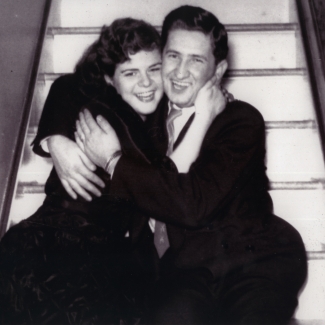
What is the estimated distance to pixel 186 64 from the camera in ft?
5.54

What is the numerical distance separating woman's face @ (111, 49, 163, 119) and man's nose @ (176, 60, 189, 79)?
3.1 inches

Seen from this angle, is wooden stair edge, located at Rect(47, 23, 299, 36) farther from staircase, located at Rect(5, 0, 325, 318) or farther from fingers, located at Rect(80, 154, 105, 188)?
fingers, located at Rect(80, 154, 105, 188)

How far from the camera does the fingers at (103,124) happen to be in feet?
5.67

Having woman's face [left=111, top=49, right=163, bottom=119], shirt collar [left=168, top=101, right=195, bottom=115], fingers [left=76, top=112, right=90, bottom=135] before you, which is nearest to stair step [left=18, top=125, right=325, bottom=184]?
fingers [left=76, top=112, right=90, bottom=135]

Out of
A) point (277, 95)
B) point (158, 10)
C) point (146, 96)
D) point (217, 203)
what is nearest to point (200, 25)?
point (158, 10)

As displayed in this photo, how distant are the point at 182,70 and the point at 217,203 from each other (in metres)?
0.52

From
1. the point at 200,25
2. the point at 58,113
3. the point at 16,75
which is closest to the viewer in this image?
the point at 200,25

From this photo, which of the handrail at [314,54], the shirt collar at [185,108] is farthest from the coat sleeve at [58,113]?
the handrail at [314,54]

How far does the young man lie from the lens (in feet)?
A: 5.15

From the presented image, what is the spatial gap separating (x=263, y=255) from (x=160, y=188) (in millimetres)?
446

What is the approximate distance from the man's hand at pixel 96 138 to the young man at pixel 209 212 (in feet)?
0.06

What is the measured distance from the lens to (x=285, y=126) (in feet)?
6.03

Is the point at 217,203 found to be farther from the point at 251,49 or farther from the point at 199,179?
the point at 251,49

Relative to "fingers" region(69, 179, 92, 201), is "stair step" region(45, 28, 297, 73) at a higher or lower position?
higher
